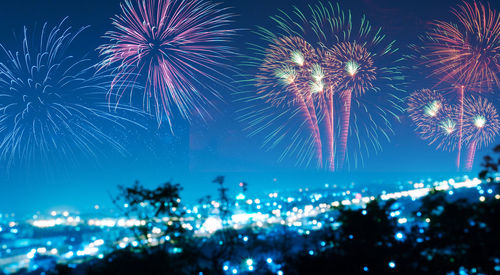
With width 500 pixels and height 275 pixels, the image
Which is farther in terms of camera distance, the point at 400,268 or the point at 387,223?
the point at 387,223

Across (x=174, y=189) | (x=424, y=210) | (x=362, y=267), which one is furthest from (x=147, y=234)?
(x=424, y=210)

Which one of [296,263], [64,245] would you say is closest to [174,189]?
[296,263]

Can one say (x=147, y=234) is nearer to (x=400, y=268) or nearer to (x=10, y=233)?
(x=400, y=268)

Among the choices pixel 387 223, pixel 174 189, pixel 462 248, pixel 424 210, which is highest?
pixel 174 189

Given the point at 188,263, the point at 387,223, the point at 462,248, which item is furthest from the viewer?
the point at 188,263

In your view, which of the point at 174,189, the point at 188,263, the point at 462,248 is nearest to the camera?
the point at 462,248

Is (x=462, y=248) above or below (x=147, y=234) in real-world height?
below

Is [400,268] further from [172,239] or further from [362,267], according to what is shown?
[172,239]

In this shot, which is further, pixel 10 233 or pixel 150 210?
pixel 10 233

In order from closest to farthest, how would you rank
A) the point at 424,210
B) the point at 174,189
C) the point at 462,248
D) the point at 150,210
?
1. the point at 462,248
2. the point at 424,210
3. the point at 174,189
4. the point at 150,210
